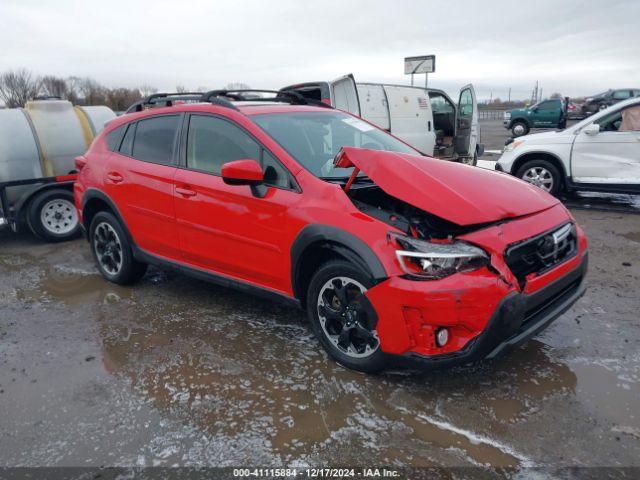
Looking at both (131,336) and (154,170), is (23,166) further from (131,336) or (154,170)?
(131,336)

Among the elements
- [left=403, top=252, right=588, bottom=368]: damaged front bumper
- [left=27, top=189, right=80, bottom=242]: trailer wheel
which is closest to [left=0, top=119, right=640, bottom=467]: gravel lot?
[left=403, top=252, right=588, bottom=368]: damaged front bumper

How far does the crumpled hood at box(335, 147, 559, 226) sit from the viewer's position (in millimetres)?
2889

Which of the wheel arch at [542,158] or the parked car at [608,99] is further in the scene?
the parked car at [608,99]

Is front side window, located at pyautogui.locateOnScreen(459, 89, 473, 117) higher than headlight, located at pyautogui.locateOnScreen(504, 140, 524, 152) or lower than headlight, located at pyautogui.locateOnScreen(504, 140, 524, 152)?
higher

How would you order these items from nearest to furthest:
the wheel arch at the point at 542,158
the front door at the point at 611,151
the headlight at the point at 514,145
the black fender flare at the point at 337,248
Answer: the black fender flare at the point at 337,248, the front door at the point at 611,151, the wheel arch at the point at 542,158, the headlight at the point at 514,145

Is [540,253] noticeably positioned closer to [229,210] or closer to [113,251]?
[229,210]

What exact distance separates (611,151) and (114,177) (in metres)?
6.87

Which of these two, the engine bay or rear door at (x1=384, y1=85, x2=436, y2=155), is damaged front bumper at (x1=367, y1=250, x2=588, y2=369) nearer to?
the engine bay

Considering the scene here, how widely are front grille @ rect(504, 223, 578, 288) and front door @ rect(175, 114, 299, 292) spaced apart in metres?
1.38

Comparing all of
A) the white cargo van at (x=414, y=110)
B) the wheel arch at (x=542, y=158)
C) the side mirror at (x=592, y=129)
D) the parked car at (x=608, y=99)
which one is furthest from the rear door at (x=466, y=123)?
the parked car at (x=608, y=99)

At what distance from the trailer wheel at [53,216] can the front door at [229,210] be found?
3.24 metres

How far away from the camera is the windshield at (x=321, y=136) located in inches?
139

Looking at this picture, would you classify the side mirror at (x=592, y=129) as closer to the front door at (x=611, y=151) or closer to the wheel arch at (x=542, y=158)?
the front door at (x=611, y=151)

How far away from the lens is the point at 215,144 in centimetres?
387
